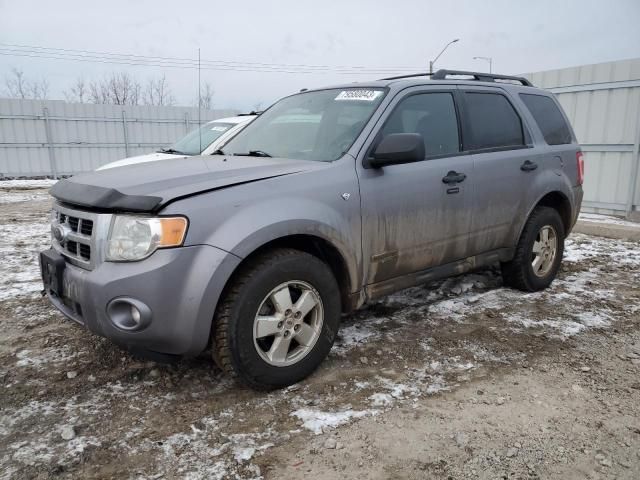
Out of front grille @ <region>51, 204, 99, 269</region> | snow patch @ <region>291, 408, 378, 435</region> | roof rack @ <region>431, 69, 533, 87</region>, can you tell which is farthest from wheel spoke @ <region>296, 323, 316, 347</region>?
roof rack @ <region>431, 69, 533, 87</region>

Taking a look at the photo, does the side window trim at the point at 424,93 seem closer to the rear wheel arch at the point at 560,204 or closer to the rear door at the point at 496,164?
the rear door at the point at 496,164

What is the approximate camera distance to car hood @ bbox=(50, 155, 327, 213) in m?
2.57

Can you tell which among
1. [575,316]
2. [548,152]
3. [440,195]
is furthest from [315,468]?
[548,152]

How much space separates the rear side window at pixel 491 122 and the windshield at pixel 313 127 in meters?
0.93

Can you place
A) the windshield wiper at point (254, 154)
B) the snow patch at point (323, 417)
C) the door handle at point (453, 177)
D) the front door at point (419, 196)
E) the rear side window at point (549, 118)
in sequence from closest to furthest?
1. the snow patch at point (323, 417)
2. the front door at point (419, 196)
3. the windshield wiper at point (254, 154)
4. the door handle at point (453, 177)
5. the rear side window at point (549, 118)

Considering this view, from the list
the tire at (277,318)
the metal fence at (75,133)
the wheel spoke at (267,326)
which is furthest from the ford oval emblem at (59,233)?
the metal fence at (75,133)

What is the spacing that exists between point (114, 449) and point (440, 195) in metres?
2.63

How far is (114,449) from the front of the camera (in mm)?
2455

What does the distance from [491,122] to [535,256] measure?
1405mm

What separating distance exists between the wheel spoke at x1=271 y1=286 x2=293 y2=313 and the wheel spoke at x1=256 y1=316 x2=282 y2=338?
6 centimetres

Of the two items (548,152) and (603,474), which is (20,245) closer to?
(548,152)

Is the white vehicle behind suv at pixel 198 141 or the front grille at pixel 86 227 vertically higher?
the white vehicle behind suv at pixel 198 141

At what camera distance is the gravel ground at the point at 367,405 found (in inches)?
92.9

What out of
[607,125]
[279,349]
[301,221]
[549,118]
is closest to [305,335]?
[279,349]
